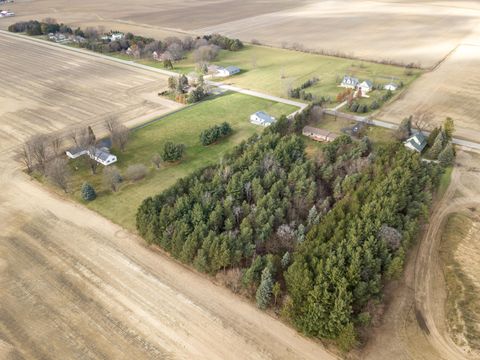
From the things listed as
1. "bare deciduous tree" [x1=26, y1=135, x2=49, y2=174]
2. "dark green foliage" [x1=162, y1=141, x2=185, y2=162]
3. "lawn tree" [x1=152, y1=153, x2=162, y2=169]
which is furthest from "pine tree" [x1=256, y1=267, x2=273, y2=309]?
"bare deciduous tree" [x1=26, y1=135, x2=49, y2=174]

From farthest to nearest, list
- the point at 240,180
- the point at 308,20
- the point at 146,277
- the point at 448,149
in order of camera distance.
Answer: the point at 308,20, the point at 448,149, the point at 240,180, the point at 146,277

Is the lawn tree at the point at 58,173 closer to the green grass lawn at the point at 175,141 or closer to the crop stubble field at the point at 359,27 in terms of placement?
the green grass lawn at the point at 175,141

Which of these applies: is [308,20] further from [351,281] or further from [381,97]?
[351,281]

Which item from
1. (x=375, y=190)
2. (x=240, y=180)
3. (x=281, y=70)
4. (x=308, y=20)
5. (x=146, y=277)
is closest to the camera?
(x=146, y=277)

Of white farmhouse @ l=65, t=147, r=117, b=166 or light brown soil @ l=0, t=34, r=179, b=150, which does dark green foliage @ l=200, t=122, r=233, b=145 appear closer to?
white farmhouse @ l=65, t=147, r=117, b=166

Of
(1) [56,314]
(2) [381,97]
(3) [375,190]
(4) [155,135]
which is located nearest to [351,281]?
(3) [375,190]

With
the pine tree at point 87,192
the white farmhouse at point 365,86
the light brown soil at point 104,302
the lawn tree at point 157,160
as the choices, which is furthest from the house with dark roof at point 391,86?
the pine tree at point 87,192

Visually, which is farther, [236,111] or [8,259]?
[236,111]
